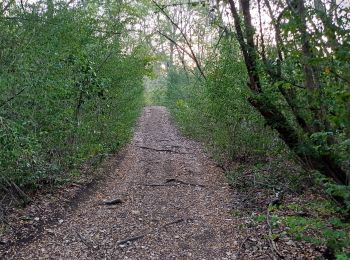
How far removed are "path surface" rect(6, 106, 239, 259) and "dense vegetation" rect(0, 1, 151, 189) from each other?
960mm

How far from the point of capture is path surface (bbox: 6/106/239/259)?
5.01 metres

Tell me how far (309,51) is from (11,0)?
3.87m

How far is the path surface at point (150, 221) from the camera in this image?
5.01 m

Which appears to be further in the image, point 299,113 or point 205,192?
point 205,192

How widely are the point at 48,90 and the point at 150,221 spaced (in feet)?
8.13

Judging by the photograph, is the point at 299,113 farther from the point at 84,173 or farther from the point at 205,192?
the point at 84,173

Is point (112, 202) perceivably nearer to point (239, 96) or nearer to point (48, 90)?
point (48, 90)

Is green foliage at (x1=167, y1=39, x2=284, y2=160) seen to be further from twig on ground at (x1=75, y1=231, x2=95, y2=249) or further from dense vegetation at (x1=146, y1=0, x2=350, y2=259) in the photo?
twig on ground at (x1=75, y1=231, x2=95, y2=249)

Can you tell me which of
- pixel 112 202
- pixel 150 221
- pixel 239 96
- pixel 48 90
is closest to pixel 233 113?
pixel 239 96

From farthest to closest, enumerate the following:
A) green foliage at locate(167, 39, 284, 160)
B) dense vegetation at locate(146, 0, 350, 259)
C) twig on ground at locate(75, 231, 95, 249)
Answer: green foliage at locate(167, 39, 284, 160) → twig on ground at locate(75, 231, 95, 249) → dense vegetation at locate(146, 0, 350, 259)

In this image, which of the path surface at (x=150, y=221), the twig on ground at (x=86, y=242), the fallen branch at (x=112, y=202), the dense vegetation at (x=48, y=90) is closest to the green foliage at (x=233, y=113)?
the path surface at (x=150, y=221)

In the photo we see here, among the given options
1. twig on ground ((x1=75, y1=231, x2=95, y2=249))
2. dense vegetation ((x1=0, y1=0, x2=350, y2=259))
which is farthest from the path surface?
dense vegetation ((x1=0, y1=0, x2=350, y2=259))

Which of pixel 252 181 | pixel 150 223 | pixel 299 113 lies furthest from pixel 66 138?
pixel 299 113

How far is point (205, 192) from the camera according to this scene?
7.82m
